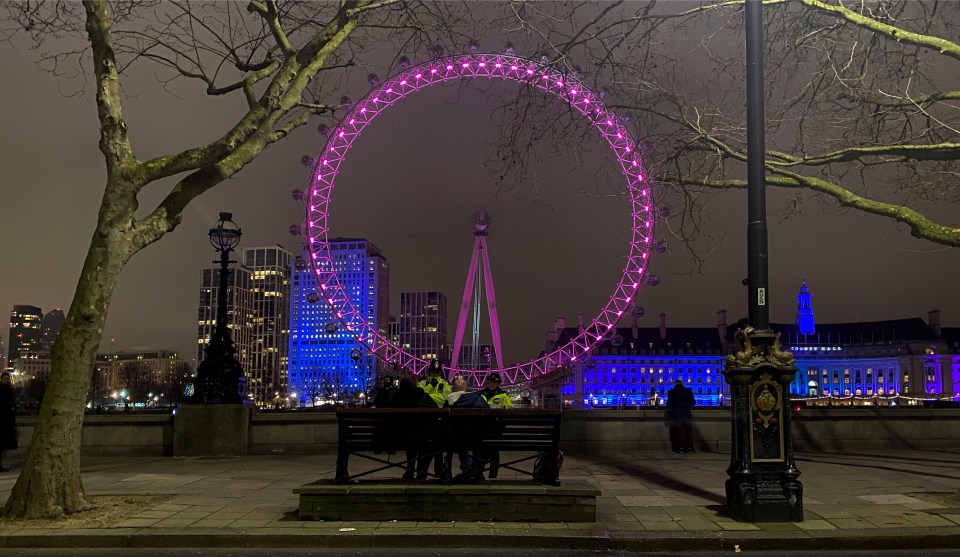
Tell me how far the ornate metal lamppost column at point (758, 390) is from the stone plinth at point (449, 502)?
169cm

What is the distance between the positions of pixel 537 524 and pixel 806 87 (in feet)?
27.9

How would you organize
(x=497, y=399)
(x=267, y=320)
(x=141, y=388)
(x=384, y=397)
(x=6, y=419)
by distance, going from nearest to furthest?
(x=497, y=399), (x=6, y=419), (x=384, y=397), (x=141, y=388), (x=267, y=320)

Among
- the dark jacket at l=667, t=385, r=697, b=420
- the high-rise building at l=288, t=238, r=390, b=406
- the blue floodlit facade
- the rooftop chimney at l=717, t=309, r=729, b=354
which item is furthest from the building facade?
the dark jacket at l=667, t=385, r=697, b=420

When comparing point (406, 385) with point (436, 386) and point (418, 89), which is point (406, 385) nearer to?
point (436, 386)

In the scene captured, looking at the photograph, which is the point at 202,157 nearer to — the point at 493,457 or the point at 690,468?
the point at 493,457

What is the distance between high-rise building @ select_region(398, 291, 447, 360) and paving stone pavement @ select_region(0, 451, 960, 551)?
86.4 m

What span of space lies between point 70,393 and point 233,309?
5728 inches

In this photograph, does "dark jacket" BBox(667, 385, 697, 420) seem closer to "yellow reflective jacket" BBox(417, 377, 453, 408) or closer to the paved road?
"yellow reflective jacket" BBox(417, 377, 453, 408)

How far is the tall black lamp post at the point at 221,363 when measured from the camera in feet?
58.6

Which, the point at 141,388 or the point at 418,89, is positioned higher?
the point at 418,89

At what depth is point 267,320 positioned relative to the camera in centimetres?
19300

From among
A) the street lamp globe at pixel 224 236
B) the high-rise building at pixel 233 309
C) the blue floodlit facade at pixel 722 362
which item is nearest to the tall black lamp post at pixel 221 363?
the street lamp globe at pixel 224 236

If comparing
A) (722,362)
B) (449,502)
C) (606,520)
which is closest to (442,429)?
(449,502)

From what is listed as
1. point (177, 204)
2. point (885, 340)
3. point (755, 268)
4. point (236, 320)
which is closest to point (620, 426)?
point (755, 268)
